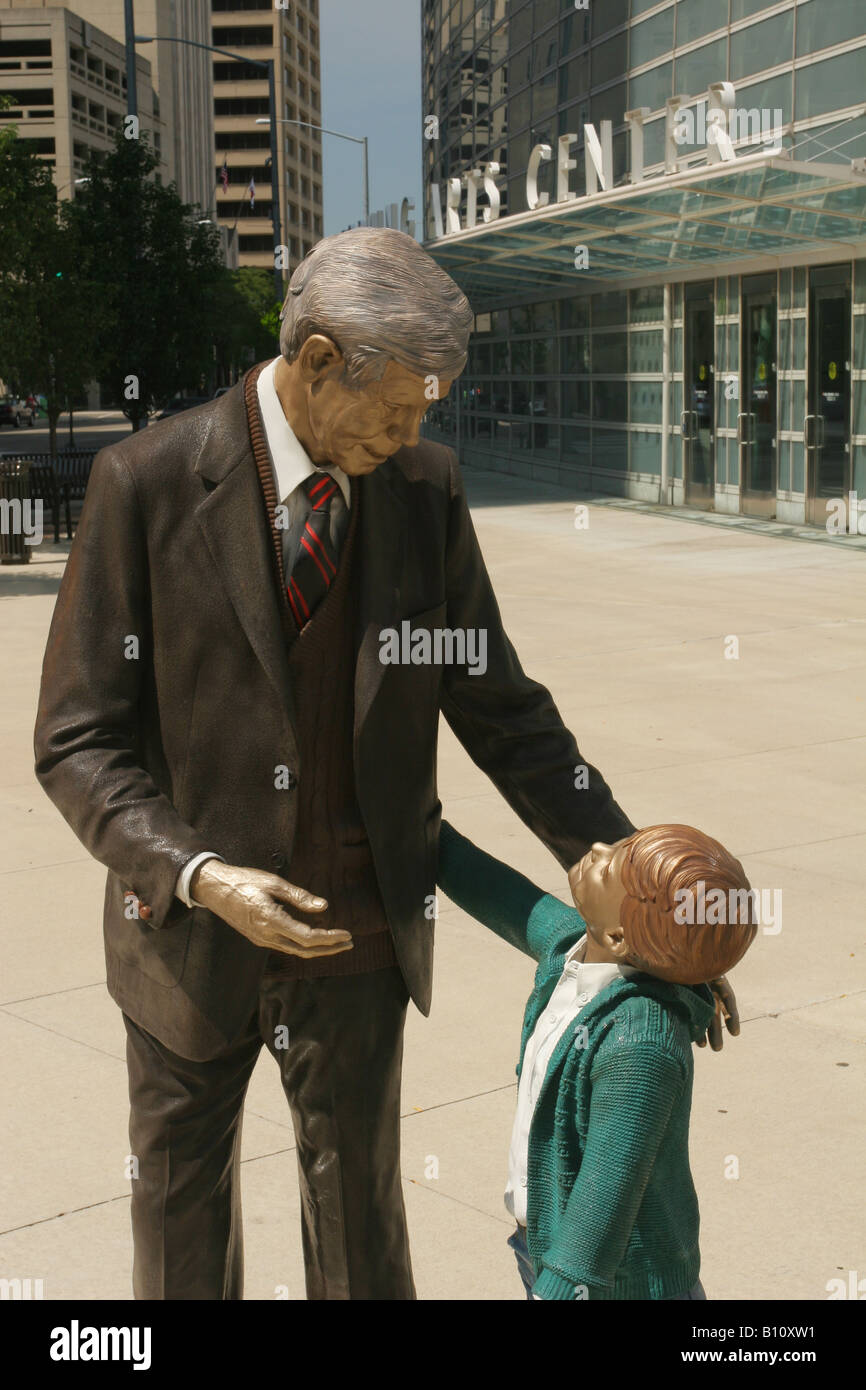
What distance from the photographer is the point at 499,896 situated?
257 cm

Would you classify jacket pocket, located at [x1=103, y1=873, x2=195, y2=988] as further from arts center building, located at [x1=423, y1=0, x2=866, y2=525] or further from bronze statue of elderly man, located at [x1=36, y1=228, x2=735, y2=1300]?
arts center building, located at [x1=423, y1=0, x2=866, y2=525]

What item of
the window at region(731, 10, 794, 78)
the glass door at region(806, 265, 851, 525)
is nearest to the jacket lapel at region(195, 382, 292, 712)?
the glass door at region(806, 265, 851, 525)

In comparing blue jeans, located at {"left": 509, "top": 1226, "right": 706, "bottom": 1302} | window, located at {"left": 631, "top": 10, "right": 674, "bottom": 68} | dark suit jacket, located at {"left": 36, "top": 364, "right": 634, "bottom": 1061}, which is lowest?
blue jeans, located at {"left": 509, "top": 1226, "right": 706, "bottom": 1302}

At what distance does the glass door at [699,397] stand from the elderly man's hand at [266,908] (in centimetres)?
2078

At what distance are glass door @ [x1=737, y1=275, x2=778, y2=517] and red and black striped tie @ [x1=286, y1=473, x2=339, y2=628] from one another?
61.9ft

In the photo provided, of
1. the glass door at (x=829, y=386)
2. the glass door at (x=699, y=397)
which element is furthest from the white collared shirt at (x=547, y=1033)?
the glass door at (x=699, y=397)

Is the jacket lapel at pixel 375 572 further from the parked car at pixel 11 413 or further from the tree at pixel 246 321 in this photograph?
the parked car at pixel 11 413

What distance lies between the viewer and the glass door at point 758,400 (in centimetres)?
2061

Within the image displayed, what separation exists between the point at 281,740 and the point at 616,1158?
754 mm

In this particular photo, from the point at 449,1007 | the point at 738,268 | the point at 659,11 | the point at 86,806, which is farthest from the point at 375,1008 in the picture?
the point at 659,11

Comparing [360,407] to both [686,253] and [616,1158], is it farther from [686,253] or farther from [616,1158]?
[686,253]

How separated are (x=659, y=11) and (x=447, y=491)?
22544mm

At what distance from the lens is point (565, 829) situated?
2666 mm

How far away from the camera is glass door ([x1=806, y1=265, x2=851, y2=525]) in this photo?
18.8 meters
